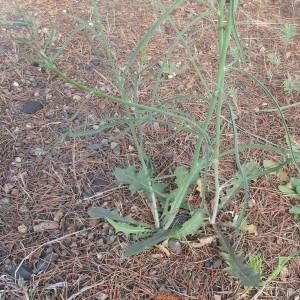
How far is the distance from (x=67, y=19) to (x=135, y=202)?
1248 millimetres

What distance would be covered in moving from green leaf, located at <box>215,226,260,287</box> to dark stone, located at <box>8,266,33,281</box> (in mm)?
596

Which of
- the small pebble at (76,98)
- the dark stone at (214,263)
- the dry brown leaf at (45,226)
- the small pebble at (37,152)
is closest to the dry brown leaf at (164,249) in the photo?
the dark stone at (214,263)

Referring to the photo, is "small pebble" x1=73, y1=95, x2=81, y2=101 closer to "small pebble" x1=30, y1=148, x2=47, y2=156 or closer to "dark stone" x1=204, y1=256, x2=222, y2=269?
"small pebble" x1=30, y1=148, x2=47, y2=156

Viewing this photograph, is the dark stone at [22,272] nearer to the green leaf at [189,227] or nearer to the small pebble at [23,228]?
the small pebble at [23,228]

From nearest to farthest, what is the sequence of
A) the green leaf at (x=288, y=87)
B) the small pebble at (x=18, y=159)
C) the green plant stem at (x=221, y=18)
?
the green plant stem at (x=221, y=18)
the small pebble at (x=18, y=159)
the green leaf at (x=288, y=87)

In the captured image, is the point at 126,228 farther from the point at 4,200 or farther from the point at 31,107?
the point at 31,107

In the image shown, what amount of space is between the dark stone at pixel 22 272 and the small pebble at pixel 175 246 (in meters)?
0.44

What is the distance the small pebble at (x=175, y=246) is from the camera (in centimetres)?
142

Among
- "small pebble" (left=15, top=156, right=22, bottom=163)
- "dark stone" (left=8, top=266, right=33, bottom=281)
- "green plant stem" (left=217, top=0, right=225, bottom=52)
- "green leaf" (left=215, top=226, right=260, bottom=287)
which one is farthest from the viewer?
"small pebble" (left=15, top=156, right=22, bottom=163)

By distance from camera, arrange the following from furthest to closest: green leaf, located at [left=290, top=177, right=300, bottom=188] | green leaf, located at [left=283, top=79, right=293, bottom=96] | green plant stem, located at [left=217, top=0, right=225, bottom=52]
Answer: green leaf, located at [left=283, top=79, right=293, bottom=96]
green leaf, located at [left=290, top=177, right=300, bottom=188]
green plant stem, located at [left=217, top=0, right=225, bottom=52]

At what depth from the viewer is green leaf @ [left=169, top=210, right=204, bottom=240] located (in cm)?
138

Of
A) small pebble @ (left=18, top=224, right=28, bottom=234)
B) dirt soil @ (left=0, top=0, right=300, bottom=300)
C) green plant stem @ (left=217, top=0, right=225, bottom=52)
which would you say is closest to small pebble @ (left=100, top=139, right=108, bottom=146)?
dirt soil @ (left=0, top=0, right=300, bottom=300)

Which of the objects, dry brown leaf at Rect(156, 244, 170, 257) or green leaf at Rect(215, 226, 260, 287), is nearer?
green leaf at Rect(215, 226, 260, 287)

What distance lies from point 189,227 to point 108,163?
17.8 inches
